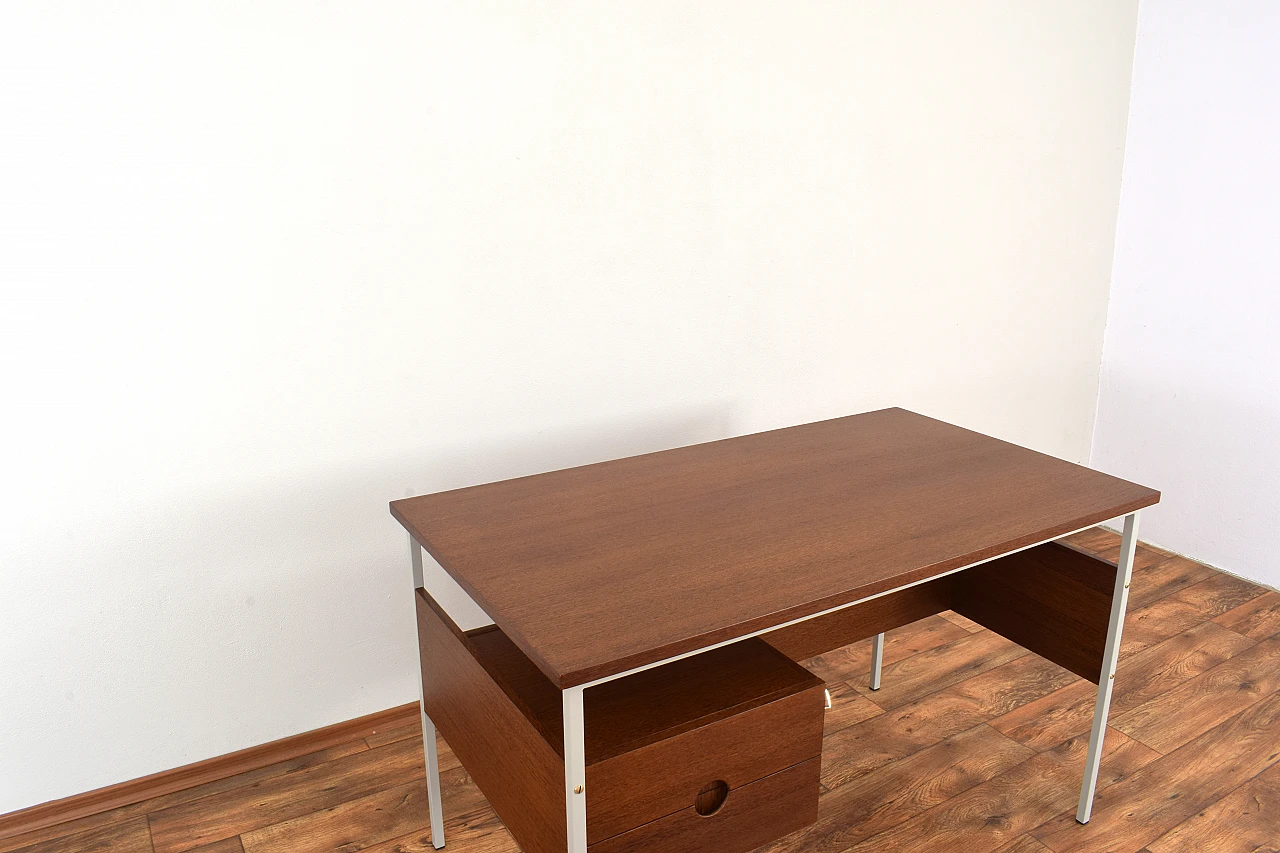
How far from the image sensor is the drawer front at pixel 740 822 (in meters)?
1.36

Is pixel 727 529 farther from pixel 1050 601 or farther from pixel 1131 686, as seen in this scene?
pixel 1131 686

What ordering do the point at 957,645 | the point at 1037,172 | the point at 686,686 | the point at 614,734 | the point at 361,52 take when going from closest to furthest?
the point at 614,734 → the point at 686,686 → the point at 361,52 → the point at 957,645 → the point at 1037,172

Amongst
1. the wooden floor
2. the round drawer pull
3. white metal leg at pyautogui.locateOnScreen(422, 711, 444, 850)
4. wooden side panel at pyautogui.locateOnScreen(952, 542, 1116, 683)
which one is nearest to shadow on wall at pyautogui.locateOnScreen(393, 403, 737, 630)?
the wooden floor

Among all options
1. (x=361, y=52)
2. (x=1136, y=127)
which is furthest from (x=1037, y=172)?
(x=361, y=52)

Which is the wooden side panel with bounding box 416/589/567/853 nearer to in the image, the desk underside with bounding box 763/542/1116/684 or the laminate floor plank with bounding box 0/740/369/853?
the laminate floor plank with bounding box 0/740/369/853

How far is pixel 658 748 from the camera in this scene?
4.40 ft

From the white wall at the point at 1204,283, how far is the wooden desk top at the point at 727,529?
4.44ft

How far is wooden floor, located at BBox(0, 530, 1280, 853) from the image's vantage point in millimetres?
1917

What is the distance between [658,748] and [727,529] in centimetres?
40

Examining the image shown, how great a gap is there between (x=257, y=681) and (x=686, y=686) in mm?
1059

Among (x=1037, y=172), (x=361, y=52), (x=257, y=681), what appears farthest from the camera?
(x=1037, y=172)

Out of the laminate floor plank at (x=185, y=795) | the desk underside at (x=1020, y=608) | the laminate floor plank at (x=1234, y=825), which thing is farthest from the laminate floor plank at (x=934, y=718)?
the laminate floor plank at (x=185, y=795)

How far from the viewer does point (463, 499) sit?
1.74 metres

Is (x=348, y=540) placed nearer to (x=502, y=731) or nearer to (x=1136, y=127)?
(x=502, y=731)
